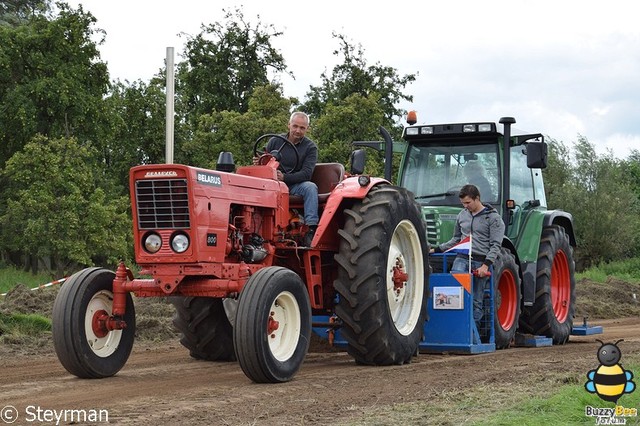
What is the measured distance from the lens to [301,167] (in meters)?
9.85

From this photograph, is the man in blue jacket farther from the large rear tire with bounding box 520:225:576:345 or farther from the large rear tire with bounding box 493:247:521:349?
the large rear tire with bounding box 520:225:576:345

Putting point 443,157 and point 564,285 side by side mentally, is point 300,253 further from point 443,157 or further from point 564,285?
point 564,285

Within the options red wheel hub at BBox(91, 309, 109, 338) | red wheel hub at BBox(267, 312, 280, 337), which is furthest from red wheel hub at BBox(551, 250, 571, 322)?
red wheel hub at BBox(91, 309, 109, 338)

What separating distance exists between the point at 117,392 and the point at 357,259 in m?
2.64

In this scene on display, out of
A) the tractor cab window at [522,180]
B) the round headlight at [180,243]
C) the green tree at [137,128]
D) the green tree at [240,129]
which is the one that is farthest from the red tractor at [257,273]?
the green tree at [137,128]

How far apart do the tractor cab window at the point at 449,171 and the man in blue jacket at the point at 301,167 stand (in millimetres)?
2996

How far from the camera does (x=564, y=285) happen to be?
543 inches

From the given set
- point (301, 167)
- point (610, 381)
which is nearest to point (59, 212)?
point (301, 167)

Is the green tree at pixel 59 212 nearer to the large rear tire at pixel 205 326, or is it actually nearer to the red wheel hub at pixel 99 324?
the large rear tire at pixel 205 326

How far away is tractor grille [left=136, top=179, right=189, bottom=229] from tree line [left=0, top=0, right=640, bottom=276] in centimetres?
1572

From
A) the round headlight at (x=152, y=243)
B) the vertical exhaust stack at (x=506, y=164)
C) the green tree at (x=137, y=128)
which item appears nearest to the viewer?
the round headlight at (x=152, y=243)

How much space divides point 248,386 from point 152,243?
1.46m

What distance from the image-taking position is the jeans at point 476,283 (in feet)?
36.3

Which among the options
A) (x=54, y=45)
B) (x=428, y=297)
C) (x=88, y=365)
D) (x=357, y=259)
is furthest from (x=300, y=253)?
(x=54, y=45)
